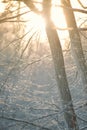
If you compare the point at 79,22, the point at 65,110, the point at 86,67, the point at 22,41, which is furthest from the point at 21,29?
the point at 65,110

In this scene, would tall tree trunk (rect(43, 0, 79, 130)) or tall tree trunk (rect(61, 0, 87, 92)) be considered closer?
tall tree trunk (rect(43, 0, 79, 130))

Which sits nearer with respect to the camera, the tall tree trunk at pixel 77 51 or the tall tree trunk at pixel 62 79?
the tall tree trunk at pixel 62 79

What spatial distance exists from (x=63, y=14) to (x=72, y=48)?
0.58 meters

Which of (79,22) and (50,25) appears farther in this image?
(79,22)

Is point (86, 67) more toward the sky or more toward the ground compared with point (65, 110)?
more toward the sky

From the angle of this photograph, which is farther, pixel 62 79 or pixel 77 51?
pixel 77 51

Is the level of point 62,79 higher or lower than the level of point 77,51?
lower

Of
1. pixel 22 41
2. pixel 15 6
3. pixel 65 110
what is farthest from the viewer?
pixel 22 41

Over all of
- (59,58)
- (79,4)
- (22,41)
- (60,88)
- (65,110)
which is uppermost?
(79,4)

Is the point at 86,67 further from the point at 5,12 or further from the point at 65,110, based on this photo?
the point at 5,12

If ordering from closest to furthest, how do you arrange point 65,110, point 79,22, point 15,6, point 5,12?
1. point 65,110
2. point 5,12
3. point 15,6
4. point 79,22

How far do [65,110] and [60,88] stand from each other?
0.33 meters

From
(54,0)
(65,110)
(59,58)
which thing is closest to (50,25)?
(59,58)

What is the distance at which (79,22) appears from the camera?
5.84 metres
